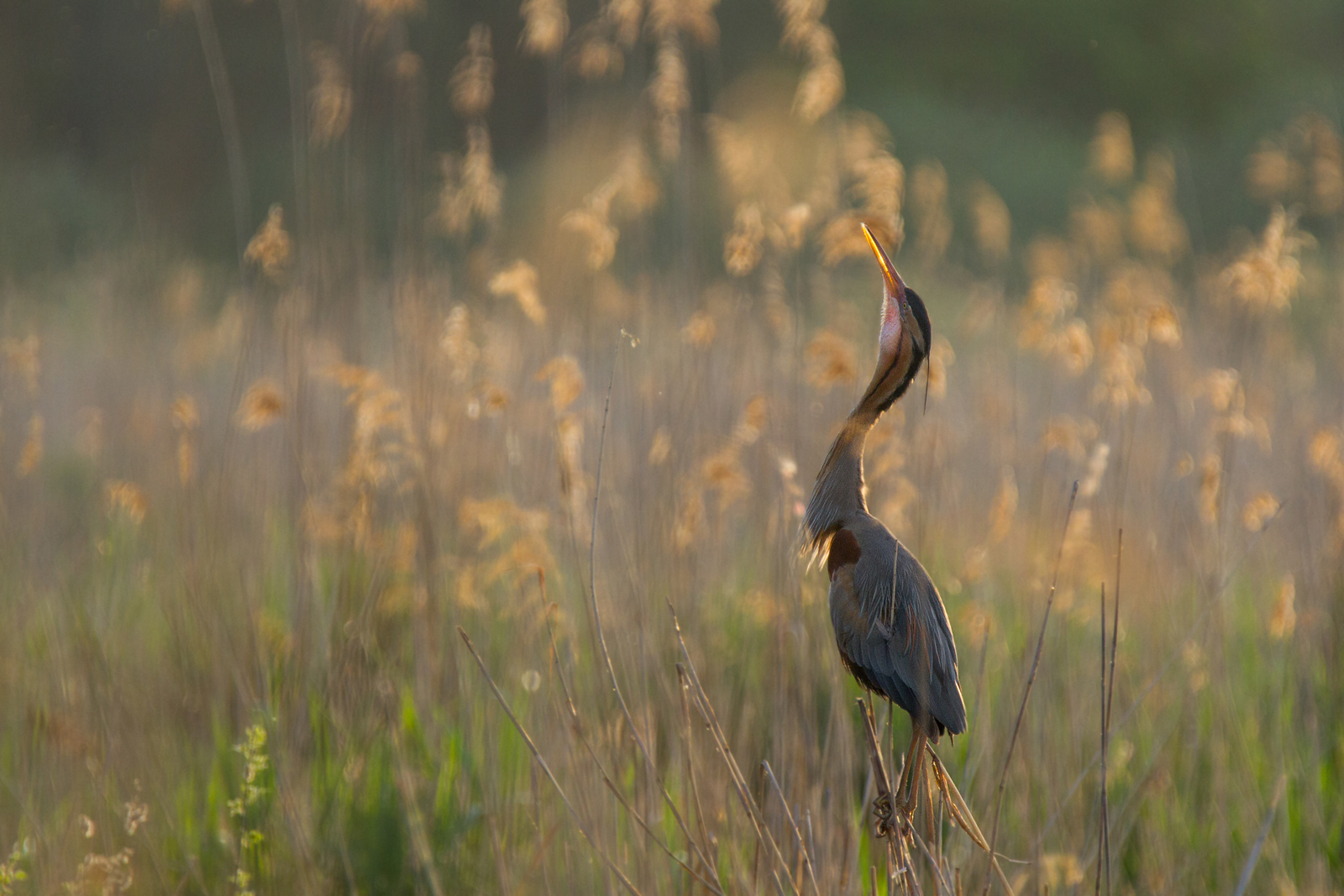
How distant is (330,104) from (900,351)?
2.19 m

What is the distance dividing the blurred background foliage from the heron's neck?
723 cm

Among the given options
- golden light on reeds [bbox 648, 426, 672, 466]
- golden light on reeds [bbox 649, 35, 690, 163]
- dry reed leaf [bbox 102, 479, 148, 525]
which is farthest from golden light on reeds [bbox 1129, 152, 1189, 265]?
dry reed leaf [bbox 102, 479, 148, 525]

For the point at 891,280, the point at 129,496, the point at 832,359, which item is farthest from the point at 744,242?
the point at 129,496

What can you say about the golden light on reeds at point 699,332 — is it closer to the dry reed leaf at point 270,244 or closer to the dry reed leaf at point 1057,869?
the dry reed leaf at point 270,244

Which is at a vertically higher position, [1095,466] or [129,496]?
[1095,466]

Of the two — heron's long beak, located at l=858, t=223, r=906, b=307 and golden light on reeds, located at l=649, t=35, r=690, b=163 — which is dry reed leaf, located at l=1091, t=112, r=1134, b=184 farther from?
heron's long beak, located at l=858, t=223, r=906, b=307

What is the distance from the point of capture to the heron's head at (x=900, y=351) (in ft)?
5.67

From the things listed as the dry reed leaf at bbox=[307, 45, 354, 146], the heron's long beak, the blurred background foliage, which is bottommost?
the heron's long beak

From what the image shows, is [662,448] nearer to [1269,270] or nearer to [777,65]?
[1269,270]

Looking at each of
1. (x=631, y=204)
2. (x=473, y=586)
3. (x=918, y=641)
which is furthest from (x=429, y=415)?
(x=918, y=641)

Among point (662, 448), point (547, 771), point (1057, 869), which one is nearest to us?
point (547, 771)

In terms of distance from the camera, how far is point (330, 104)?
3.21 m

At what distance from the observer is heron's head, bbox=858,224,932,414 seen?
1728mm

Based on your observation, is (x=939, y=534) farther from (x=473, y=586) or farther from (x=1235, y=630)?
(x=473, y=586)
